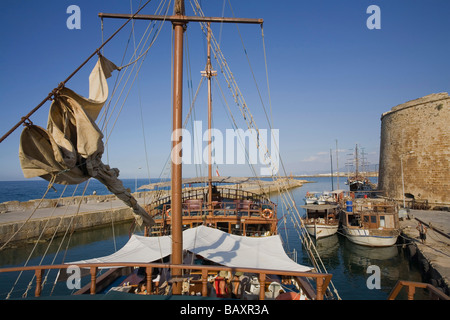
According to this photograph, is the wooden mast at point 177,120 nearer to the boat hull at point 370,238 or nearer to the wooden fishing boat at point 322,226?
the boat hull at point 370,238

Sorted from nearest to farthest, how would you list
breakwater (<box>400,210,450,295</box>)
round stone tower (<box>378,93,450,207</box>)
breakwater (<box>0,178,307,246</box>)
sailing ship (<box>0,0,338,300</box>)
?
sailing ship (<box>0,0,338,300</box>)
breakwater (<box>400,210,450,295</box>)
breakwater (<box>0,178,307,246</box>)
round stone tower (<box>378,93,450,207</box>)

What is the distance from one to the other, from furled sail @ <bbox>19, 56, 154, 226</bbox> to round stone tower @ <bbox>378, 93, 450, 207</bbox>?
34.6 metres

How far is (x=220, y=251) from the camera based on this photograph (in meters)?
8.95

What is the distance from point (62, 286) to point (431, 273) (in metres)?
19.3

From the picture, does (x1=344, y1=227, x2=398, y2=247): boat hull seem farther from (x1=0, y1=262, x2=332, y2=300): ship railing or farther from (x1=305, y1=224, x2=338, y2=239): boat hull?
(x1=0, y1=262, x2=332, y2=300): ship railing

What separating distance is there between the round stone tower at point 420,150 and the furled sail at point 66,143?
34569mm

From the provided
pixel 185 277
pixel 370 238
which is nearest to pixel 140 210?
pixel 185 277

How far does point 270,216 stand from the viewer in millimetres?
14320

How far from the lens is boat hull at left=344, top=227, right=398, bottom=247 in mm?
19625

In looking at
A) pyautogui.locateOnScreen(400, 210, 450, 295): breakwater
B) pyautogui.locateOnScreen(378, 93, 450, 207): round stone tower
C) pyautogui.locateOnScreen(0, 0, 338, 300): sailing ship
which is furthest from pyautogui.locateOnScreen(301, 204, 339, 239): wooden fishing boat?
pyautogui.locateOnScreen(0, 0, 338, 300): sailing ship

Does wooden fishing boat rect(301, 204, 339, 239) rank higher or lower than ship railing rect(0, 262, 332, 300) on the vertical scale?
lower
